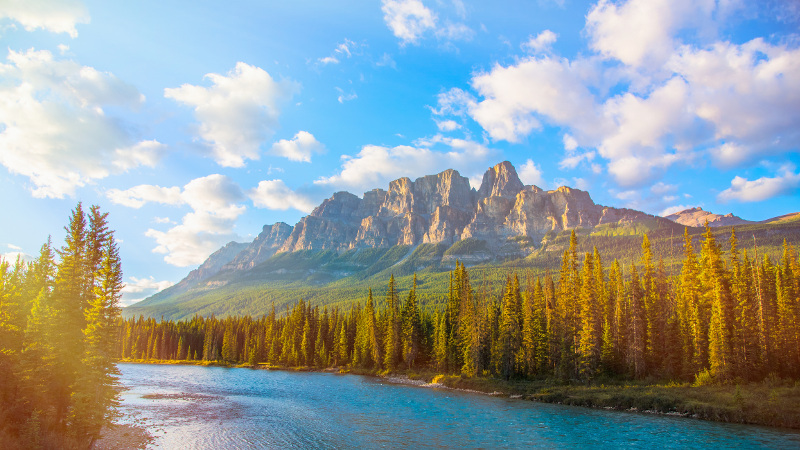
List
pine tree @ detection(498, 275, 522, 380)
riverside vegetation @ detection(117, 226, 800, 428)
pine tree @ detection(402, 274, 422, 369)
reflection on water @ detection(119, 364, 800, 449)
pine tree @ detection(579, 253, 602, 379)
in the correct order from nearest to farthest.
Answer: reflection on water @ detection(119, 364, 800, 449) < riverside vegetation @ detection(117, 226, 800, 428) < pine tree @ detection(579, 253, 602, 379) < pine tree @ detection(498, 275, 522, 380) < pine tree @ detection(402, 274, 422, 369)

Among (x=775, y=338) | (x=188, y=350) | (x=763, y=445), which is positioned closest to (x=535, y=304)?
(x=775, y=338)

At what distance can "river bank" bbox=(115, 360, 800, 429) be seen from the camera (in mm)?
37875

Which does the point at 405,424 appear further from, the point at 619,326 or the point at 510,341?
the point at 619,326

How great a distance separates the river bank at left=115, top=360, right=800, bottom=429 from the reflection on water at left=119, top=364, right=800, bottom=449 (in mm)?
2572

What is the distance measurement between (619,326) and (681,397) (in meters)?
18.3

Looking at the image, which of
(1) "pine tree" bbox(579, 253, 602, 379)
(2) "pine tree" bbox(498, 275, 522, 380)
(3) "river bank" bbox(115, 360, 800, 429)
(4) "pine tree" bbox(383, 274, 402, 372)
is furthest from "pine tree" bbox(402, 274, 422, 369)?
(1) "pine tree" bbox(579, 253, 602, 379)

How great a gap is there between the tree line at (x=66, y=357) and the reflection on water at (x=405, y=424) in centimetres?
563

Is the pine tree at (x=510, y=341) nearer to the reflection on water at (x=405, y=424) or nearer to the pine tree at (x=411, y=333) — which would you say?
the reflection on water at (x=405, y=424)

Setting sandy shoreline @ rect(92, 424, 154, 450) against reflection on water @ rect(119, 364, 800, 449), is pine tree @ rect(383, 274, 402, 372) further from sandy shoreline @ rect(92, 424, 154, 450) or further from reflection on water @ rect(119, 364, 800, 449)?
sandy shoreline @ rect(92, 424, 154, 450)

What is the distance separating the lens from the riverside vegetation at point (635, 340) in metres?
46.8

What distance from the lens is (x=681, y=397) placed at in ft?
145

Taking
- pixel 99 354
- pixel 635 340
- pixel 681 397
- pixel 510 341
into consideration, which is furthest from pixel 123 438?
pixel 635 340

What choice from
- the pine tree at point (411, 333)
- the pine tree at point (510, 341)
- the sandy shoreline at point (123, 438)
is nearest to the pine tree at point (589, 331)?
the pine tree at point (510, 341)

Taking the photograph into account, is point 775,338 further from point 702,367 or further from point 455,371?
point 455,371
